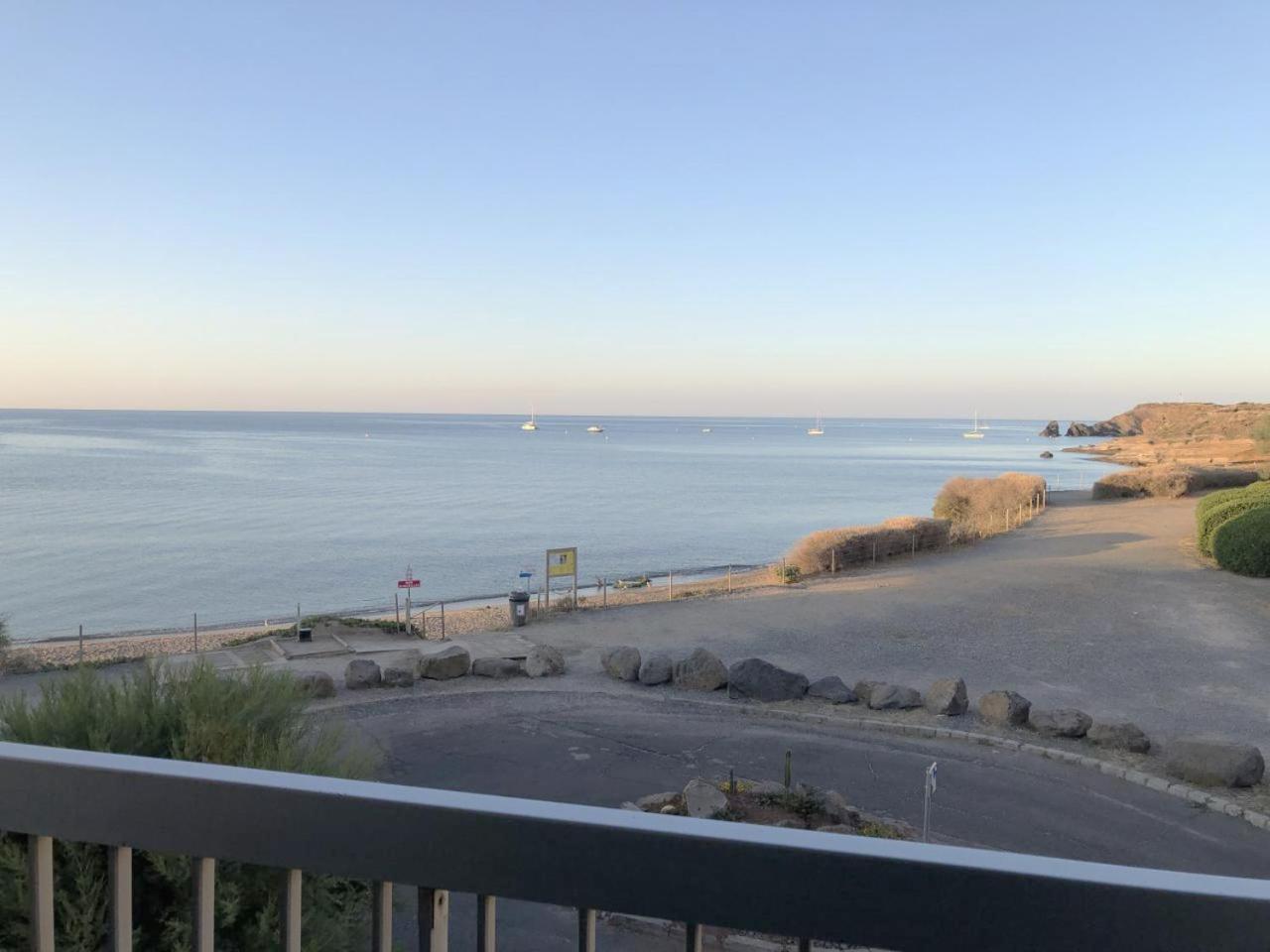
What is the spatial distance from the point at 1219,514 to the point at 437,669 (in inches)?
779

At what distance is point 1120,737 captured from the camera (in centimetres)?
1012

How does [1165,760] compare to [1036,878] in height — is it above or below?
below

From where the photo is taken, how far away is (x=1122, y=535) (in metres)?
28.2

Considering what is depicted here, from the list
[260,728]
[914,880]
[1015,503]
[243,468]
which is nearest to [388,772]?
[260,728]

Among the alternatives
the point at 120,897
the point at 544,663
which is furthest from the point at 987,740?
the point at 120,897

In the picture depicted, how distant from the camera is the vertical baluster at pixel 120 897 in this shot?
1428mm

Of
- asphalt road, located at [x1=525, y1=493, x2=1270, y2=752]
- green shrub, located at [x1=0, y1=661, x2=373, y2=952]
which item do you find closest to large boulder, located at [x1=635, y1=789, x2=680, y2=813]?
green shrub, located at [x1=0, y1=661, x2=373, y2=952]

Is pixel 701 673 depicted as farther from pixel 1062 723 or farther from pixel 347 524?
pixel 347 524

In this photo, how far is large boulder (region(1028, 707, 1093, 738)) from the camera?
34.3 ft

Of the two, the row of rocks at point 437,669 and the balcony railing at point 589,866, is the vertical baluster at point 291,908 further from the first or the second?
the row of rocks at point 437,669

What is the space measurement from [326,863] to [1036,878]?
0.96 meters

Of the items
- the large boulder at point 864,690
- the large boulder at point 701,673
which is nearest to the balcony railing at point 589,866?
the large boulder at point 864,690

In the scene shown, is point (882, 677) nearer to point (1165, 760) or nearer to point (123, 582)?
point (1165, 760)

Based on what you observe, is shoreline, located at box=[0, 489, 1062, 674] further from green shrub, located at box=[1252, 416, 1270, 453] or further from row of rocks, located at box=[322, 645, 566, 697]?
green shrub, located at box=[1252, 416, 1270, 453]
